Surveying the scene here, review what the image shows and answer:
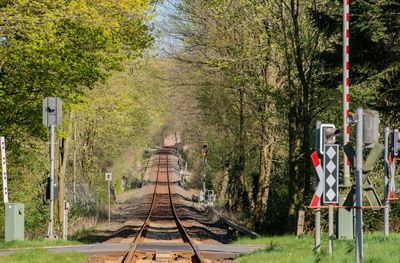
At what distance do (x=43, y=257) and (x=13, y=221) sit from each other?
391 centimetres

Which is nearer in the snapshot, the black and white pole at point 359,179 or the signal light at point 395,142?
the black and white pole at point 359,179

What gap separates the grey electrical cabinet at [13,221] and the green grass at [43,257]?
271 cm

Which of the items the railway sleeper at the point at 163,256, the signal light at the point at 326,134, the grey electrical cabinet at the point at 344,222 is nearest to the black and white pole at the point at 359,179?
the signal light at the point at 326,134

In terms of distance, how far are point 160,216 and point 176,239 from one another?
12361 mm

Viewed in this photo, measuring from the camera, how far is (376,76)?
631 inches

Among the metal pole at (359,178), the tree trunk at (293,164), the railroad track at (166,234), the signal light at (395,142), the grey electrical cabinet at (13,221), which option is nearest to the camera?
the metal pole at (359,178)

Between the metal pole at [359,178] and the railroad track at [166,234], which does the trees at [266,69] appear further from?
the metal pole at [359,178]

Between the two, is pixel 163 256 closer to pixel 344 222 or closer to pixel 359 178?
pixel 344 222

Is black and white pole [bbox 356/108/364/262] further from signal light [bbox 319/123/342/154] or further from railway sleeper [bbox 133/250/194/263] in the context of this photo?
railway sleeper [bbox 133/250/194/263]

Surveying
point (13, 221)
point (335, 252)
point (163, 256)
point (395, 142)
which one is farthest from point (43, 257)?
point (395, 142)

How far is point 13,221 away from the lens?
51.2ft

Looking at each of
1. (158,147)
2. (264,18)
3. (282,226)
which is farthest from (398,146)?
(158,147)

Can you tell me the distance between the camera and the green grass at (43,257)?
11.7 metres

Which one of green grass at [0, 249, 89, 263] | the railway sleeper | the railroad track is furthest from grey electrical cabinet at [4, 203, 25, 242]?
the railway sleeper
